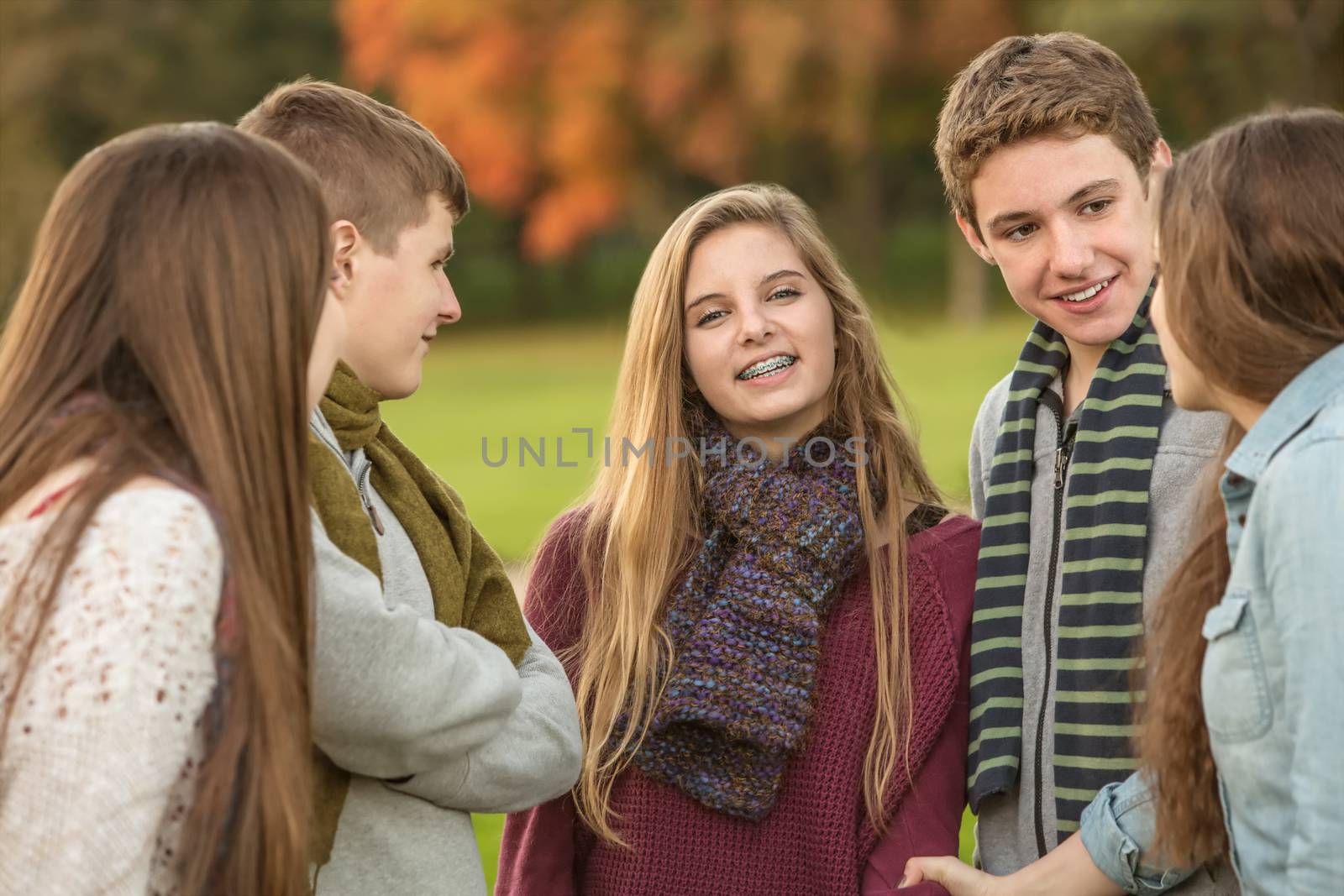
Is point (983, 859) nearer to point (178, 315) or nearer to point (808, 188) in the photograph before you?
point (178, 315)

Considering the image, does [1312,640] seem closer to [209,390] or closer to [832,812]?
[832,812]

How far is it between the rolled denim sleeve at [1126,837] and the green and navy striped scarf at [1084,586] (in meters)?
0.09

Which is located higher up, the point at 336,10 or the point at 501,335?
the point at 336,10

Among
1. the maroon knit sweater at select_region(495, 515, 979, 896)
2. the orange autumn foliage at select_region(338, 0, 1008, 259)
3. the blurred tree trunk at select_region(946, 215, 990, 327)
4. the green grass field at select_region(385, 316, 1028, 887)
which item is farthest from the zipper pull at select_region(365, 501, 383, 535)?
the blurred tree trunk at select_region(946, 215, 990, 327)

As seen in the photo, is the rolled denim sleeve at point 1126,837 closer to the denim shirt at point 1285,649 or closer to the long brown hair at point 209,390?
the denim shirt at point 1285,649

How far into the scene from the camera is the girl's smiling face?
256 cm

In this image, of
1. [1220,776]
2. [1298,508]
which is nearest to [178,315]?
[1298,508]

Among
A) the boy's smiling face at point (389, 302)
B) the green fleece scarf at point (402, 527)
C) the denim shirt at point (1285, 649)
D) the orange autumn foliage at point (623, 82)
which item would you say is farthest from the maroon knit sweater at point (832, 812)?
the orange autumn foliage at point (623, 82)

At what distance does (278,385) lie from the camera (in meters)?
1.53

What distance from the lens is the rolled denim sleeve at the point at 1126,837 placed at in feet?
6.38

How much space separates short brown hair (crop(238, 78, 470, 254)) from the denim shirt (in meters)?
1.21

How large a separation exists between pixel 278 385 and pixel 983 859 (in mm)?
1416

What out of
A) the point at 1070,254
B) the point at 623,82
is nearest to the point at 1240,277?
the point at 1070,254

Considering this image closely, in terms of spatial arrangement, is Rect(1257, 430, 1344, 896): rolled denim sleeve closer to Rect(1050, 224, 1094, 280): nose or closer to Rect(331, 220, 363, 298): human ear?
Rect(1050, 224, 1094, 280): nose
